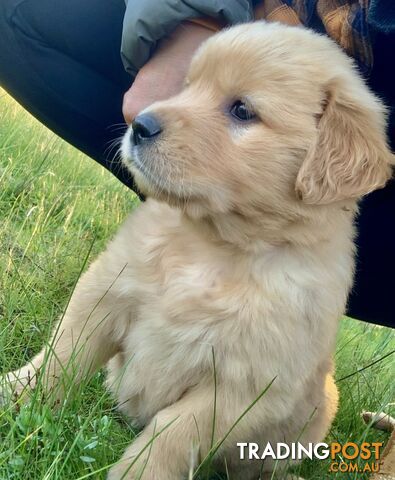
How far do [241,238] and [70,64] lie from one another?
1044mm

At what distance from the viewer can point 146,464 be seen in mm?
1655

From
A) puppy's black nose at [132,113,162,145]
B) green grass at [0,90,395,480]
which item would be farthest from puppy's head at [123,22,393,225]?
green grass at [0,90,395,480]

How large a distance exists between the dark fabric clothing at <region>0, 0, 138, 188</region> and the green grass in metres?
0.36

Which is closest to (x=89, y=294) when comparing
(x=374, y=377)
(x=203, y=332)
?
(x=203, y=332)

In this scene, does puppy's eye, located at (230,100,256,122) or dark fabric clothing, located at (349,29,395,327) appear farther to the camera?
dark fabric clothing, located at (349,29,395,327)

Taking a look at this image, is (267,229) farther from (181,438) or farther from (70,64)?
(70,64)

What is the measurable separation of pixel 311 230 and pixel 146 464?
66 cm

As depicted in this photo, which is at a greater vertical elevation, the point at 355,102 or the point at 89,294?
the point at 355,102

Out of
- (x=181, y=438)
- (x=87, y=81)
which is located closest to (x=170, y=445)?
(x=181, y=438)

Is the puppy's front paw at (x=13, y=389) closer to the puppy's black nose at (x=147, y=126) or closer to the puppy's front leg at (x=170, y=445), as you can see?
the puppy's front leg at (x=170, y=445)

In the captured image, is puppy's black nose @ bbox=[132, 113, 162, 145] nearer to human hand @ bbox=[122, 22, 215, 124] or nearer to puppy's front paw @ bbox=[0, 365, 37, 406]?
human hand @ bbox=[122, 22, 215, 124]

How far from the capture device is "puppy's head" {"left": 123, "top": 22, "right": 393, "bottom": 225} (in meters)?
1.62

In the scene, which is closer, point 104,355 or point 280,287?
point 280,287

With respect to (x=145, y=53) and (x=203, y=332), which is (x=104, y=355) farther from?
(x=145, y=53)
